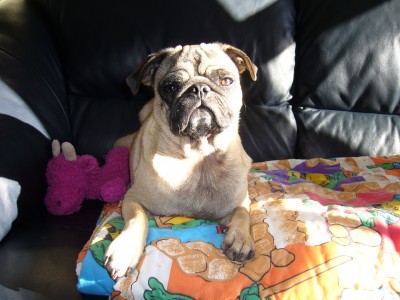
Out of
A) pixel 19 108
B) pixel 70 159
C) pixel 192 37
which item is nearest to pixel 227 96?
pixel 192 37

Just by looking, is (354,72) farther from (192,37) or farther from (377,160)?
(192,37)

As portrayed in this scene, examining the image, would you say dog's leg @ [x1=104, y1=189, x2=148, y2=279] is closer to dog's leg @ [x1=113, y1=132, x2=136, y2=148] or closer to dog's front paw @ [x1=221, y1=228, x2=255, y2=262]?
dog's front paw @ [x1=221, y1=228, x2=255, y2=262]

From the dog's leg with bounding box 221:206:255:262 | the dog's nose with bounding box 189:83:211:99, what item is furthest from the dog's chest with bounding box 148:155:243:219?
the dog's nose with bounding box 189:83:211:99

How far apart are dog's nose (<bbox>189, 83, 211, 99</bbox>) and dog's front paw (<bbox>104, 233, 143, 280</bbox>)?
71cm

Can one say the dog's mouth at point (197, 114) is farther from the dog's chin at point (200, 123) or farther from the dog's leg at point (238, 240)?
the dog's leg at point (238, 240)

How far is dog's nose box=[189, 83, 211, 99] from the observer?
5.86ft

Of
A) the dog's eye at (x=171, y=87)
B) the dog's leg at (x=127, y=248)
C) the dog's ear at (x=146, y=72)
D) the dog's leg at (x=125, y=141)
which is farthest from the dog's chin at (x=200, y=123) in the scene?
the dog's leg at (x=125, y=141)

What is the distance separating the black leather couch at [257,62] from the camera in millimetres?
2525

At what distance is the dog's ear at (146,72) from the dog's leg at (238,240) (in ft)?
2.69

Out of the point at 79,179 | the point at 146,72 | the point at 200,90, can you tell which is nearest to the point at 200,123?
the point at 200,90

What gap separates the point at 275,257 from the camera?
154 cm

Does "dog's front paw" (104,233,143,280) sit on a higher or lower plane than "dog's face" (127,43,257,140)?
lower

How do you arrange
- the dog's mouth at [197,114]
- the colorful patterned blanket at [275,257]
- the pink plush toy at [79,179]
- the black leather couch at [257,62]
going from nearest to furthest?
the colorful patterned blanket at [275,257], the dog's mouth at [197,114], the pink plush toy at [79,179], the black leather couch at [257,62]

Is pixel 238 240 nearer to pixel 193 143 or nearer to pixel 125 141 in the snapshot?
pixel 193 143
